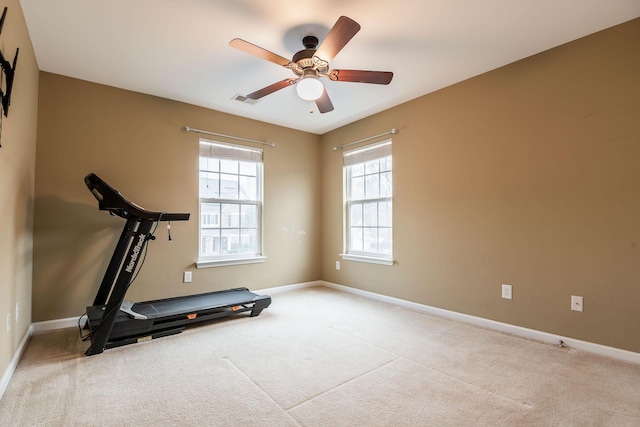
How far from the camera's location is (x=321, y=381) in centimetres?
207

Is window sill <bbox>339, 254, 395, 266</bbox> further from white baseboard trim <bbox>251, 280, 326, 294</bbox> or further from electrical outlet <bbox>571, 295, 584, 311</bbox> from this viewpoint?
electrical outlet <bbox>571, 295, 584, 311</bbox>

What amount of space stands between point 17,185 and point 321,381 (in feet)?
8.54

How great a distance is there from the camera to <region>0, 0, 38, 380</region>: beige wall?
1959 mm

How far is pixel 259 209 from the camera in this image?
448 cm

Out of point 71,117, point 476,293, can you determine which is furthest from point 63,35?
point 476,293

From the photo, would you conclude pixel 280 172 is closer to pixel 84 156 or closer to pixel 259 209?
pixel 259 209

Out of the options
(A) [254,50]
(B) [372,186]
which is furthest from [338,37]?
(B) [372,186]

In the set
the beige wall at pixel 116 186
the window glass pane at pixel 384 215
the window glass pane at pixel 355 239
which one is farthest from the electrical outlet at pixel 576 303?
the beige wall at pixel 116 186

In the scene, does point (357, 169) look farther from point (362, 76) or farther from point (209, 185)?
point (362, 76)

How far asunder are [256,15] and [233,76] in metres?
1.00

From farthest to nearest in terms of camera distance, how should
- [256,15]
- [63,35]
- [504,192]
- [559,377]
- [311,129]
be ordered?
1. [311,129]
2. [504,192]
3. [63,35]
4. [256,15]
5. [559,377]

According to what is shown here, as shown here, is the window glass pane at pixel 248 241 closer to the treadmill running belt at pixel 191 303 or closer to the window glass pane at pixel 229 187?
the window glass pane at pixel 229 187

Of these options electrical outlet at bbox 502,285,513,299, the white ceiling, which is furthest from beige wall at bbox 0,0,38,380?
electrical outlet at bbox 502,285,513,299

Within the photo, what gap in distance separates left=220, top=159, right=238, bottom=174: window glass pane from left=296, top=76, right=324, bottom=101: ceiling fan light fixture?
6.73 ft
